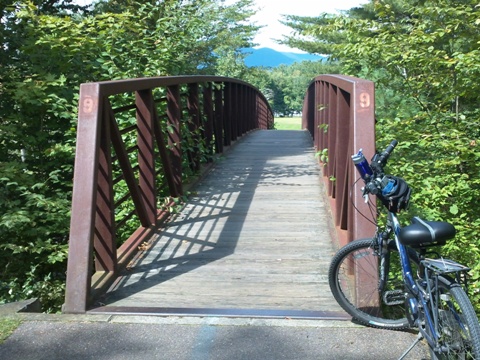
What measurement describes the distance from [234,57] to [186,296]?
23655mm

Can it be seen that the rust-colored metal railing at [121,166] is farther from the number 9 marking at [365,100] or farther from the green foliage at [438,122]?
the green foliage at [438,122]

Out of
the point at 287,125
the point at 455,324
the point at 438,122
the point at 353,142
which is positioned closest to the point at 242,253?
the point at 353,142

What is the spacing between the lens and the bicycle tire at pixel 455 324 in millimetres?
2027

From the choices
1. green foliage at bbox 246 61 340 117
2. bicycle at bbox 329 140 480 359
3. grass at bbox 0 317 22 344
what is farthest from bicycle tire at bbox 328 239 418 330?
green foliage at bbox 246 61 340 117

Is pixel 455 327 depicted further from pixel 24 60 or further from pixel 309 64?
pixel 309 64

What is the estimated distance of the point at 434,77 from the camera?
642 centimetres

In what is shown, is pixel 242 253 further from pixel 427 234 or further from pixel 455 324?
pixel 455 324

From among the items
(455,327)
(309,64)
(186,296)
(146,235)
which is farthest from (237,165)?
(309,64)

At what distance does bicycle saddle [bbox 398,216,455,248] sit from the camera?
227 cm

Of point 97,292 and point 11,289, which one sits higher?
point 97,292

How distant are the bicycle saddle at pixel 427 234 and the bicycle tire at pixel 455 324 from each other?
170mm

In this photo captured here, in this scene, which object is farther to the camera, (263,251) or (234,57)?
(234,57)

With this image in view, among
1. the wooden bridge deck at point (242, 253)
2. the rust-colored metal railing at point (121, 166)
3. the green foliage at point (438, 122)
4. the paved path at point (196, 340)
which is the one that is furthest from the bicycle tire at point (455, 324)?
the green foliage at point (438, 122)

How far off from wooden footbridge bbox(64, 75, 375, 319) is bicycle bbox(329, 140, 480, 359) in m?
0.24
